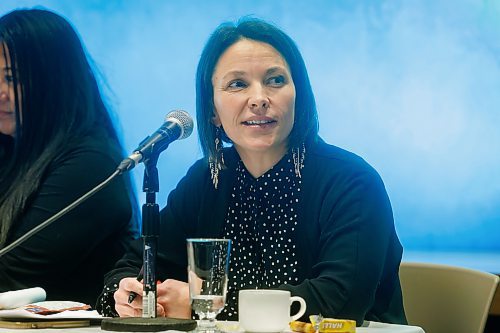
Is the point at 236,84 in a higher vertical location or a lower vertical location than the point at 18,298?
higher

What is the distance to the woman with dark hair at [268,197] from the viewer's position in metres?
1.89

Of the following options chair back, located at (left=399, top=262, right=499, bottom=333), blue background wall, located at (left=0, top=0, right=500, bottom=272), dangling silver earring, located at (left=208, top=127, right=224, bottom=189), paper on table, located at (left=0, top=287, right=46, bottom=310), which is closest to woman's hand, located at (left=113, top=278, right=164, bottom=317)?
paper on table, located at (left=0, top=287, right=46, bottom=310)

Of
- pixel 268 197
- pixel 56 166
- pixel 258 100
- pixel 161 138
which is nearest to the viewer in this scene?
pixel 161 138

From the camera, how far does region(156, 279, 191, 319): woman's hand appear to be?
183cm

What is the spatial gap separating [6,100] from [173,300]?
43.9 inches

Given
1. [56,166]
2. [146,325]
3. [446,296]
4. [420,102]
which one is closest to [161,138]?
[146,325]

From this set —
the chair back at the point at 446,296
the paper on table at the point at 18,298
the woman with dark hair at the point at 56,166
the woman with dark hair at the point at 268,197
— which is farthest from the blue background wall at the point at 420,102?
the paper on table at the point at 18,298

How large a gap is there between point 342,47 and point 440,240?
31.0 inches

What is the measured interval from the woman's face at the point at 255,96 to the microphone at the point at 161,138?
0.43 m

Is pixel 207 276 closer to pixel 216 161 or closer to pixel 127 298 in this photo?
pixel 127 298

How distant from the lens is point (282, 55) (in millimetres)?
2121

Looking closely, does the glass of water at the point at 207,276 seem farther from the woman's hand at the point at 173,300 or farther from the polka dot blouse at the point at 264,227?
the polka dot blouse at the point at 264,227

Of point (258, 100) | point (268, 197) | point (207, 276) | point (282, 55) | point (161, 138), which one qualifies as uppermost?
point (282, 55)

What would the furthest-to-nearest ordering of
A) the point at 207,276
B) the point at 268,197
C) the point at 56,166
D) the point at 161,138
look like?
the point at 56,166 → the point at 268,197 → the point at 161,138 → the point at 207,276
